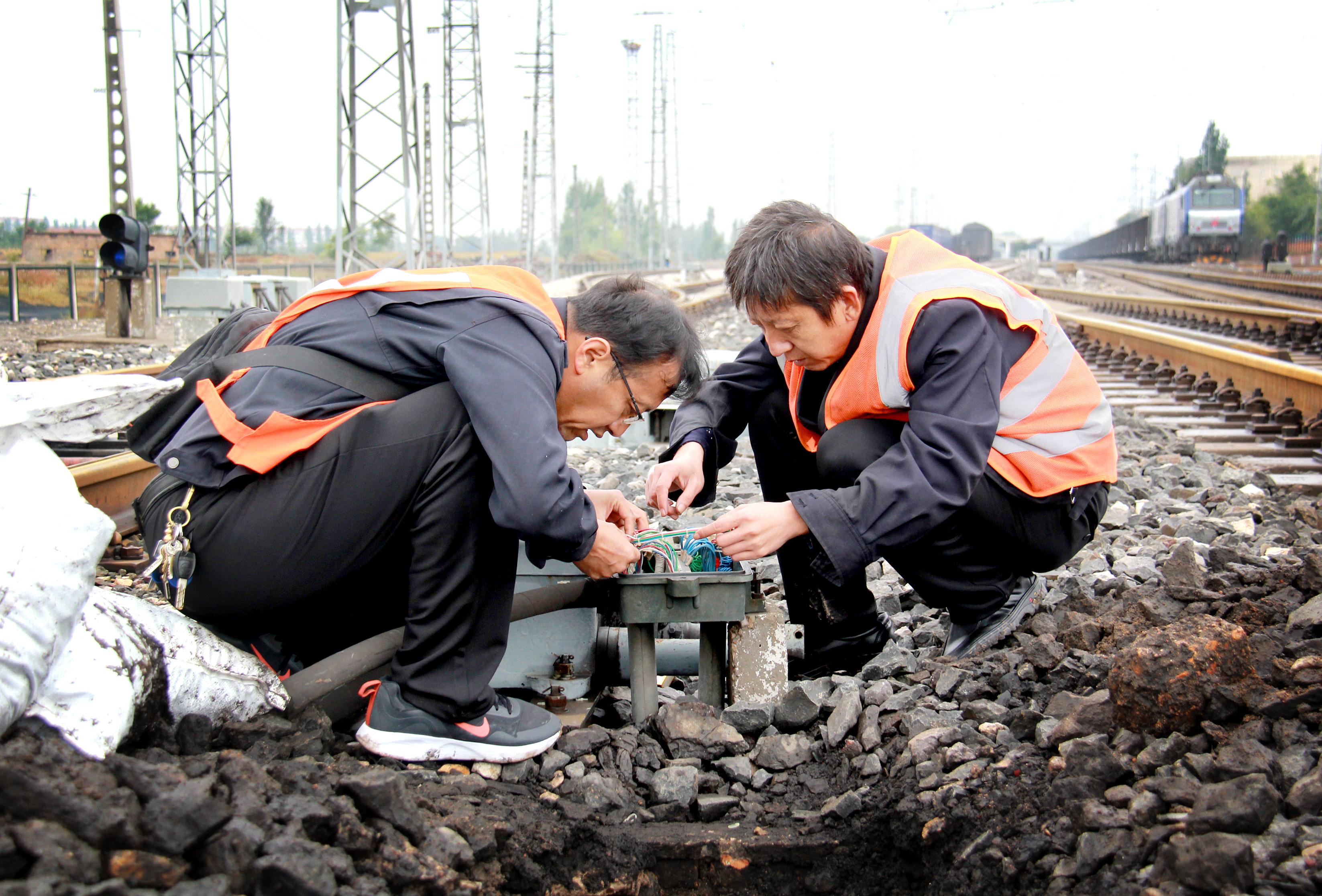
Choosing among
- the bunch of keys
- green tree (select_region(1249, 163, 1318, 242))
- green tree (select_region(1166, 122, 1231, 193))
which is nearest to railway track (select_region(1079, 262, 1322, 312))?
the bunch of keys

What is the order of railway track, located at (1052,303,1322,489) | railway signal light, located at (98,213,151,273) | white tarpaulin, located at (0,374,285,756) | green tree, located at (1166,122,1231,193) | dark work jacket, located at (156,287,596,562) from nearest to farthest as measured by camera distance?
white tarpaulin, located at (0,374,285,756) → dark work jacket, located at (156,287,596,562) → railway track, located at (1052,303,1322,489) → railway signal light, located at (98,213,151,273) → green tree, located at (1166,122,1231,193)

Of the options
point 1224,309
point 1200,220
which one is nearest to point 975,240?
point 1200,220

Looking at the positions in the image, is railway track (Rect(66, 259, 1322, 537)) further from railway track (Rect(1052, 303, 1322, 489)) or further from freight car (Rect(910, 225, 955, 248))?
freight car (Rect(910, 225, 955, 248))

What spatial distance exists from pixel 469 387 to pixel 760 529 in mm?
809

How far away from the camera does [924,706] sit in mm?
2703

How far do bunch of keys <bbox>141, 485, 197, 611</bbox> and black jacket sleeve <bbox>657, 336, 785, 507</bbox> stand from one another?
150 cm

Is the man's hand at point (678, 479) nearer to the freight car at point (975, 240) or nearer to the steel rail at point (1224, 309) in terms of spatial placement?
the steel rail at point (1224, 309)

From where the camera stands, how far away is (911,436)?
2619 mm

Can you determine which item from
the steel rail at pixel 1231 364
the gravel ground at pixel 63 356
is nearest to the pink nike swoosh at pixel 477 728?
the steel rail at pixel 1231 364

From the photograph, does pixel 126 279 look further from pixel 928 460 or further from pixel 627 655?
pixel 928 460

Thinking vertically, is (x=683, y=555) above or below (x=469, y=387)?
below

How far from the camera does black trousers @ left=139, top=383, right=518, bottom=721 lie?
2.25 metres

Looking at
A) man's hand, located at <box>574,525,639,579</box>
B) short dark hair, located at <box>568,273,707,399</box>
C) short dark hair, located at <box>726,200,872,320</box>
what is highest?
short dark hair, located at <box>726,200,872,320</box>

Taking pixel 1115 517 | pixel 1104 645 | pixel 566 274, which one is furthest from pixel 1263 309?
pixel 566 274
